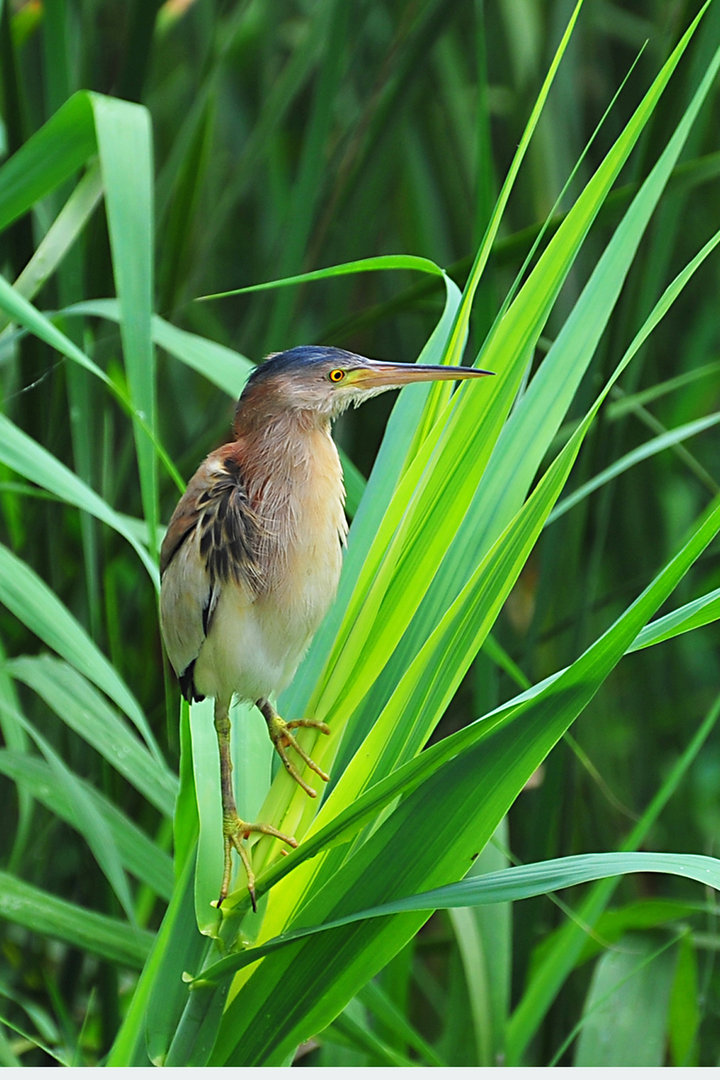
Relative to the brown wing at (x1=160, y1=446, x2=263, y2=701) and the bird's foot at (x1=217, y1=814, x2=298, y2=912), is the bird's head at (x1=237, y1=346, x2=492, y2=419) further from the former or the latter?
the bird's foot at (x1=217, y1=814, x2=298, y2=912)

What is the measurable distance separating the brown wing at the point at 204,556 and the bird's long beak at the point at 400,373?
0.09 m

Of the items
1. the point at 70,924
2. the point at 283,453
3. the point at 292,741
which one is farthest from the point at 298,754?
the point at 70,924

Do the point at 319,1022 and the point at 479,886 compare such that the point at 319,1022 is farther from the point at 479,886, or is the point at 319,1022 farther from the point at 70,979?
the point at 70,979

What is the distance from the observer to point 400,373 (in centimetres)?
54

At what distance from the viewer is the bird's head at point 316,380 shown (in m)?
0.56

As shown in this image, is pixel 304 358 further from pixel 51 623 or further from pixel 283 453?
pixel 51 623

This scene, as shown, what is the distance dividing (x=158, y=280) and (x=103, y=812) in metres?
0.43

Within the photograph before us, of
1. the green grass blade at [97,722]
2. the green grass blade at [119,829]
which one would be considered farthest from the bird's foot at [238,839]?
the green grass blade at [119,829]

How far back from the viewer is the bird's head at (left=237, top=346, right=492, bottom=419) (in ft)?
1.84

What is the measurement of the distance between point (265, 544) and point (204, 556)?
0.11 feet

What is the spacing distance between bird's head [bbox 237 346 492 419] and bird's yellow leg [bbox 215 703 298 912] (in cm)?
17

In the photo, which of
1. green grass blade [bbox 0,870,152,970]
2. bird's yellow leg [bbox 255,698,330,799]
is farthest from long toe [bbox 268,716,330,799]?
green grass blade [bbox 0,870,152,970]

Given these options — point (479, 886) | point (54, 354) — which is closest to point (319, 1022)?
point (479, 886)

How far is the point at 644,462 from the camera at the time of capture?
1.25 meters
